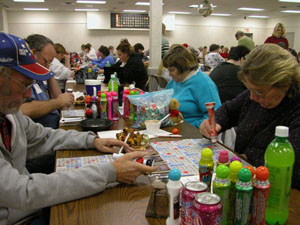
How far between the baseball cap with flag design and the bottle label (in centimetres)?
95

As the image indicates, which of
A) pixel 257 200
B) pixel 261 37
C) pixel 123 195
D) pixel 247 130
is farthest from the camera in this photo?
pixel 261 37

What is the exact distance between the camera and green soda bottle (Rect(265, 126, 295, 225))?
→ 79cm

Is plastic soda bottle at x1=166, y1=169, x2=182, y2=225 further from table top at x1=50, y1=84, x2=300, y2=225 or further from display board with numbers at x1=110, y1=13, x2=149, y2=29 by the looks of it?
display board with numbers at x1=110, y1=13, x2=149, y2=29

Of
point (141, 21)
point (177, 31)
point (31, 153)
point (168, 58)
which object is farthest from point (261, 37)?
point (31, 153)

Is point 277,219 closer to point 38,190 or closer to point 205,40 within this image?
point 38,190

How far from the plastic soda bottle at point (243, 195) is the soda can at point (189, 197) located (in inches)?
3.6

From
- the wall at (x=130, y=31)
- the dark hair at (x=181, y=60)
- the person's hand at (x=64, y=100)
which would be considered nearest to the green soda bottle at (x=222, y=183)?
the dark hair at (x=181, y=60)

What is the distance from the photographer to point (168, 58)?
2463 mm

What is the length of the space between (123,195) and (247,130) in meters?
0.82

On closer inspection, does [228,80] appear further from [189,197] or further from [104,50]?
[104,50]

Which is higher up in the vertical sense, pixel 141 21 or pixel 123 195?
pixel 141 21

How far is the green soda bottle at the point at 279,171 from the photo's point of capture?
795 mm

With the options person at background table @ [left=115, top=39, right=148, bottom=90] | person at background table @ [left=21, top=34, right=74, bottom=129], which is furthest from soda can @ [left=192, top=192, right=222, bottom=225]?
person at background table @ [left=115, top=39, right=148, bottom=90]

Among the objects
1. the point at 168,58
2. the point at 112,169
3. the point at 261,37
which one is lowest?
the point at 112,169
